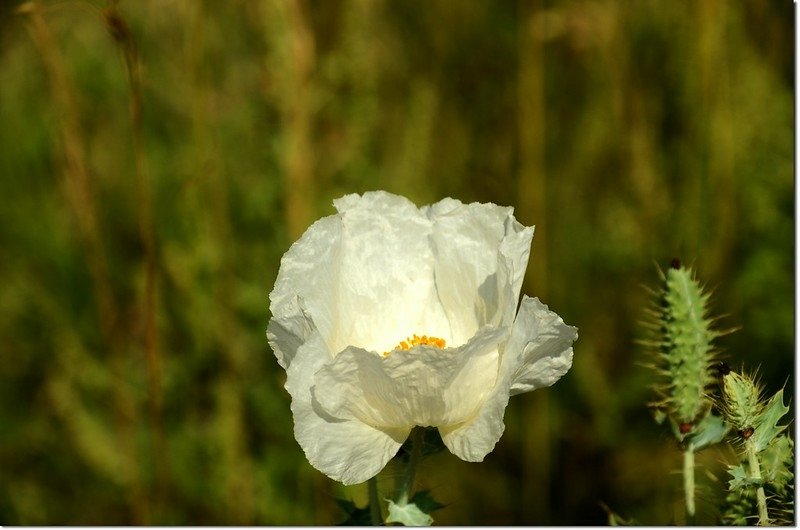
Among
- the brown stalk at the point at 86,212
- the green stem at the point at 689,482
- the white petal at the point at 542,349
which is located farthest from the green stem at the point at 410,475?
the brown stalk at the point at 86,212

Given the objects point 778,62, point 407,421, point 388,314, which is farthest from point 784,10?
point 407,421

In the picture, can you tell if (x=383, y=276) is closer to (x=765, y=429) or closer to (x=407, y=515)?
(x=407, y=515)

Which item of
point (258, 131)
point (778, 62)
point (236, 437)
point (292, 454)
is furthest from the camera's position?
point (778, 62)

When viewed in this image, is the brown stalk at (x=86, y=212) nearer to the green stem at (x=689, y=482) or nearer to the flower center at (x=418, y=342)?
the flower center at (x=418, y=342)

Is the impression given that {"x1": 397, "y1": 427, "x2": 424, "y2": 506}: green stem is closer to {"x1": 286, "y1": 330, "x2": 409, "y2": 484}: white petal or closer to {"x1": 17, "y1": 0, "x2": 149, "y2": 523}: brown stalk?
{"x1": 286, "y1": 330, "x2": 409, "y2": 484}: white petal

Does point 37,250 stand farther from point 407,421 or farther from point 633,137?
point 407,421

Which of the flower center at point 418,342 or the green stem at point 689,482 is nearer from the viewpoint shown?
the green stem at point 689,482
